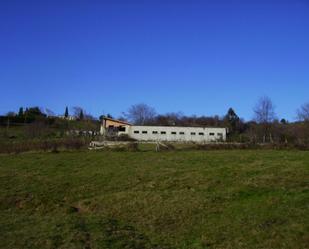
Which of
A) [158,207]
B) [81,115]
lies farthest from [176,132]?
[158,207]

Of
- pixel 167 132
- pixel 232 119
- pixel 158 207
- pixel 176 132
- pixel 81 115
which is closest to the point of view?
pixel 158 207

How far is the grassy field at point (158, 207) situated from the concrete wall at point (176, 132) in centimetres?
6129

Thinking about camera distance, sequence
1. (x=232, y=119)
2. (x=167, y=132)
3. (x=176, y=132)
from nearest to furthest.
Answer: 1. (x=167, y=132)
2. (x=176, y=132)
3. (x=232, y=119)

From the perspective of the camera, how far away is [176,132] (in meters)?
80.6

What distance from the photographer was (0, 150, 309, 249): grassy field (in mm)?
7902

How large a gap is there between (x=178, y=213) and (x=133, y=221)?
1153mm

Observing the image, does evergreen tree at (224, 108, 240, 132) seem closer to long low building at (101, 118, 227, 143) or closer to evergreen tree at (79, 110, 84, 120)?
long low building at (101, 118, 227, 143)

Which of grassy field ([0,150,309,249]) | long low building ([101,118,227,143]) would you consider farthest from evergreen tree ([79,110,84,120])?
grassy field ([0,150,309,249])

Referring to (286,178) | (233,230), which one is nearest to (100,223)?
(233,230)

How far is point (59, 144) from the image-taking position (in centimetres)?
3112

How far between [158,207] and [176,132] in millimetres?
69946

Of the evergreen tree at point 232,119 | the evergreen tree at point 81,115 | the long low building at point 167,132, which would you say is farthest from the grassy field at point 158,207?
the evergreen tree at point 81,115

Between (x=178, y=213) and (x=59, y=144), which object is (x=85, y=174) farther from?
(x=59, y=144)

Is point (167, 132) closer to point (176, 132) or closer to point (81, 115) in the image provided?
point (176, 132)
